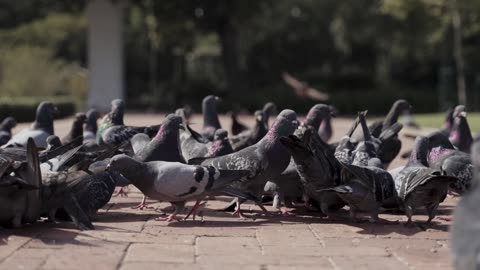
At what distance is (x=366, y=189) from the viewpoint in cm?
A: 569

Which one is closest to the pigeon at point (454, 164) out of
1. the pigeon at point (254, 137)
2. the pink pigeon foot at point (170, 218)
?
the pigeon at point (254, 137)

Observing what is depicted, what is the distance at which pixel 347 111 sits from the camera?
30.6m

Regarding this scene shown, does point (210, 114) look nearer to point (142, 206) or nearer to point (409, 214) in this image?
point (142, 206)

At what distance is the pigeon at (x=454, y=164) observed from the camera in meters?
6.10

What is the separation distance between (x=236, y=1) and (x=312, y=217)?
23.9 m

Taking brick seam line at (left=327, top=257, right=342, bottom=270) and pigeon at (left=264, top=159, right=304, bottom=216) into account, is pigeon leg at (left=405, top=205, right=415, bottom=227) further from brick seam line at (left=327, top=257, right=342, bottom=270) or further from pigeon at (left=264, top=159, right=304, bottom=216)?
brick seam line at (left=327, top=257, right=342, bottom=270)

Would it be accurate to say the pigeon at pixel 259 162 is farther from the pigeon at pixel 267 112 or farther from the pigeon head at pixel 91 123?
the pigeon head at pixel 91 123

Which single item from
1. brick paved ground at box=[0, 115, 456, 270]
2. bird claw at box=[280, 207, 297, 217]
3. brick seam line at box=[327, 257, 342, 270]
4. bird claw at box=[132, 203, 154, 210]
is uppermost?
brick seam line at box=[327, 257, 342, 270]

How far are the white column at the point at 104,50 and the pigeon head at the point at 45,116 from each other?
1895cm

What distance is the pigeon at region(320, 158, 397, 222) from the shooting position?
567cm

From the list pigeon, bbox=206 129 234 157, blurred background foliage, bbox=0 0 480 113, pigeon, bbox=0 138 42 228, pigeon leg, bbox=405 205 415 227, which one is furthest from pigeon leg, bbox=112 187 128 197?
blurred background foliage, bbox=0 0 480 113

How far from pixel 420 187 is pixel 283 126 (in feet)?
4.74

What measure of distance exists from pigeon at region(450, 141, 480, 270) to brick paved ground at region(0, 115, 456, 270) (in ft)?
3.69

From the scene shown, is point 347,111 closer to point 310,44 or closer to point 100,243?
point 310,44
